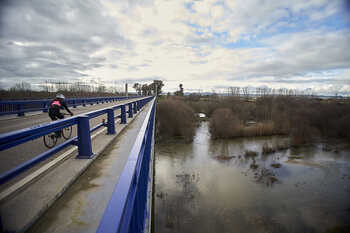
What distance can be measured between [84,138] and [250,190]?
51.5ft

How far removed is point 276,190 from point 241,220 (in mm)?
5940

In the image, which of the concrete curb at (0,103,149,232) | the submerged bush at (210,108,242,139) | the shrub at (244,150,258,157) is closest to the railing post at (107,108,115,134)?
the concrete curb at (0,103,149,232)

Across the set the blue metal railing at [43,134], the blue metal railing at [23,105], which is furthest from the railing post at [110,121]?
the blue metal railing at [23,105]

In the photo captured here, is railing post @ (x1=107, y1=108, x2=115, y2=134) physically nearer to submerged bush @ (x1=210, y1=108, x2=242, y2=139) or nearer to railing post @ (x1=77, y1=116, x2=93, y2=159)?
railing post @ (x1=77, y1=116, x2=93, y2=159)

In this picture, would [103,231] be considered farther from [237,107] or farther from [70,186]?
[237,107]

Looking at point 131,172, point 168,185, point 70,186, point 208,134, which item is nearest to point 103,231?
point 131,172

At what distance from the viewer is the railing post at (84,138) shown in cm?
392

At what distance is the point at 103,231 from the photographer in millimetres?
903

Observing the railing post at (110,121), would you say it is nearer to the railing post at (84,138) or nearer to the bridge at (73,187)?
the bridge at (73,187)

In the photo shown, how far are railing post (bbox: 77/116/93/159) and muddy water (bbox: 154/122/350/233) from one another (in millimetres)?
9238

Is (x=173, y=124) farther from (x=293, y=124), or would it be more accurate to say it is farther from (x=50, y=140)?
(x=50, y=140)

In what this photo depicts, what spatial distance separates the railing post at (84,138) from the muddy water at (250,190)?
30.3 ft

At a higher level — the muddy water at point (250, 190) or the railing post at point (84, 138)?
the railing post at point (84, 138)

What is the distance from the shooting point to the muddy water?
11.8 m
